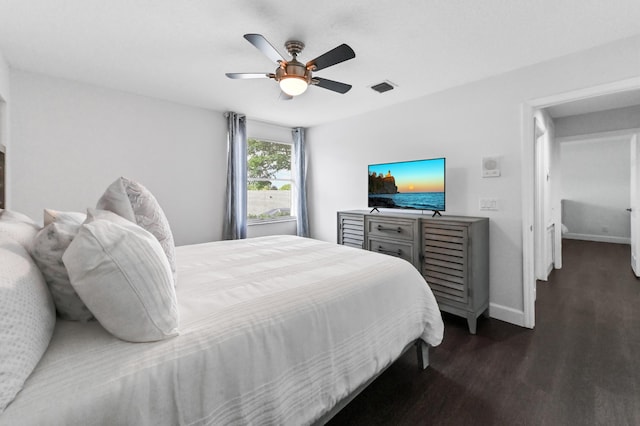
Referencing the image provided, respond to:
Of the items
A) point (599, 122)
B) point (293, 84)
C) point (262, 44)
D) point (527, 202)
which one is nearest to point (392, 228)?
point (527, 202)

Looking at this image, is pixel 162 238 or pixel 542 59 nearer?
pixel 162 238

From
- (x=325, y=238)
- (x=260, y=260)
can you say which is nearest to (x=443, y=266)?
(x=260, y=260)

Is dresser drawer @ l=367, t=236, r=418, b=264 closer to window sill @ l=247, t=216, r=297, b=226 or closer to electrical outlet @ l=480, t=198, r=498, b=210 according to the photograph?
electrical outlet @ l=480, t=198, r=498, b=210

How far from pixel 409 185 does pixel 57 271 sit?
10.4 feet

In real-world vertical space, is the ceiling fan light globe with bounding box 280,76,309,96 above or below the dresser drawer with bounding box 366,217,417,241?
above

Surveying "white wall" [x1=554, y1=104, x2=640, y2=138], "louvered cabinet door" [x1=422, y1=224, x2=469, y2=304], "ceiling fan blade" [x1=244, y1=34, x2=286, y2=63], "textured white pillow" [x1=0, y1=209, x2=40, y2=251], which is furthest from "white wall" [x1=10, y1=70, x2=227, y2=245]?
"white wall" [x1=554, y1=104, x2=640, y2=138]

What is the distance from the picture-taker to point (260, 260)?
1.99 meters

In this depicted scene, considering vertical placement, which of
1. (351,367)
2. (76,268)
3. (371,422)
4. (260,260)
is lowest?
(371,422)

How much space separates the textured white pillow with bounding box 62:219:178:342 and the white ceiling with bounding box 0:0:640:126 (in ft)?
5.50

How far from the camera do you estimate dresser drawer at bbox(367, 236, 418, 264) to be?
3000 mm

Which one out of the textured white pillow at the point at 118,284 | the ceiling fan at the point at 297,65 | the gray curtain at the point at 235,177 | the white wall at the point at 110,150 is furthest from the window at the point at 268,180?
the textured white pillow at the point at 118,284

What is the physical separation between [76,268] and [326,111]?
3697mm

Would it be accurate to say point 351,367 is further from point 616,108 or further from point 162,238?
point 616,108

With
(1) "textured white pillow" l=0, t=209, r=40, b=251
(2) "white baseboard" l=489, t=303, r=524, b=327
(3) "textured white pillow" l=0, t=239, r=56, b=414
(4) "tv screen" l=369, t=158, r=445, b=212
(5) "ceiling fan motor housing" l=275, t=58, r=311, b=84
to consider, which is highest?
(5) "ceiling fan motor housing" l=275, t=58, r=311, b=84
